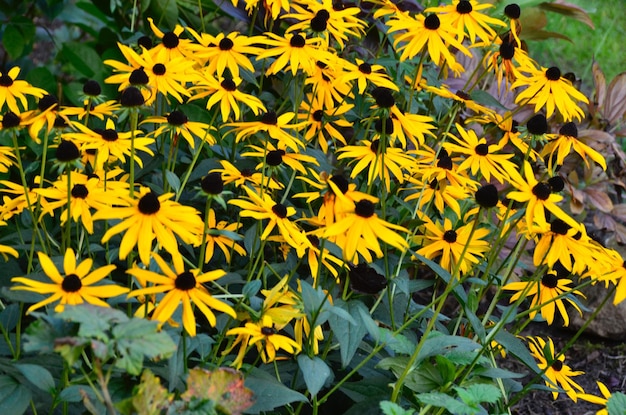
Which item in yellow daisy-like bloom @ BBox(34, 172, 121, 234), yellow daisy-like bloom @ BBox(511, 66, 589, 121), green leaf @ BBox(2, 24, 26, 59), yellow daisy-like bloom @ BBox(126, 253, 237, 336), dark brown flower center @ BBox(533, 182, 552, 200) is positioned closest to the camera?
yellow daisy-like bloom @ BBox(126, 253, 237, 336)

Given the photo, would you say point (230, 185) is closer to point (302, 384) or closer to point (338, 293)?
point (338, 293)

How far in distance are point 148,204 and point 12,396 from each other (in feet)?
1.27

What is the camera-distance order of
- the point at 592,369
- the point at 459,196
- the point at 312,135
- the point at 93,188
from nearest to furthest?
the point at 93,188 → the point at 459,196 → the point at 312,135 → the point at 592,369

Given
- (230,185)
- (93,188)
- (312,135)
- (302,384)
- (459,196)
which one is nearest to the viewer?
(93,188)

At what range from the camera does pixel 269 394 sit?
1469 mm

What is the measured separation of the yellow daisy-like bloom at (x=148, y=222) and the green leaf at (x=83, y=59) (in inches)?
61.6

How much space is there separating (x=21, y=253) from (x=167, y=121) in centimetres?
46

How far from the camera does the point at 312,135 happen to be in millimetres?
2076

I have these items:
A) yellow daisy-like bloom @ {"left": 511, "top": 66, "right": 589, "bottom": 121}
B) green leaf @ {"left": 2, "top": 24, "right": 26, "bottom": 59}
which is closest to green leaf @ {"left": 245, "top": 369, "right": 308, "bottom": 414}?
yellow daisy-like bloom @ {"left": 511, "top": 66, "right": 589, "bottom": 121}

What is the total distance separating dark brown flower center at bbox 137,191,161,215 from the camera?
4.32 ft

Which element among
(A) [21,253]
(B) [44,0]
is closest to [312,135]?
(A) [21,253]

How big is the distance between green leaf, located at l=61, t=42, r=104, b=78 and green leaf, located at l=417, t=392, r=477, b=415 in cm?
184

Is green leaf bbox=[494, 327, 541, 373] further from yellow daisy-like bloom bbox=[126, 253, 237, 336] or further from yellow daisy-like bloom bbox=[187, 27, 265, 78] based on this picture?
yellow daisy-like bloom bbox=[187, 27, 265, 78]

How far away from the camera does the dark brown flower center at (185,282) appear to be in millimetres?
1298
